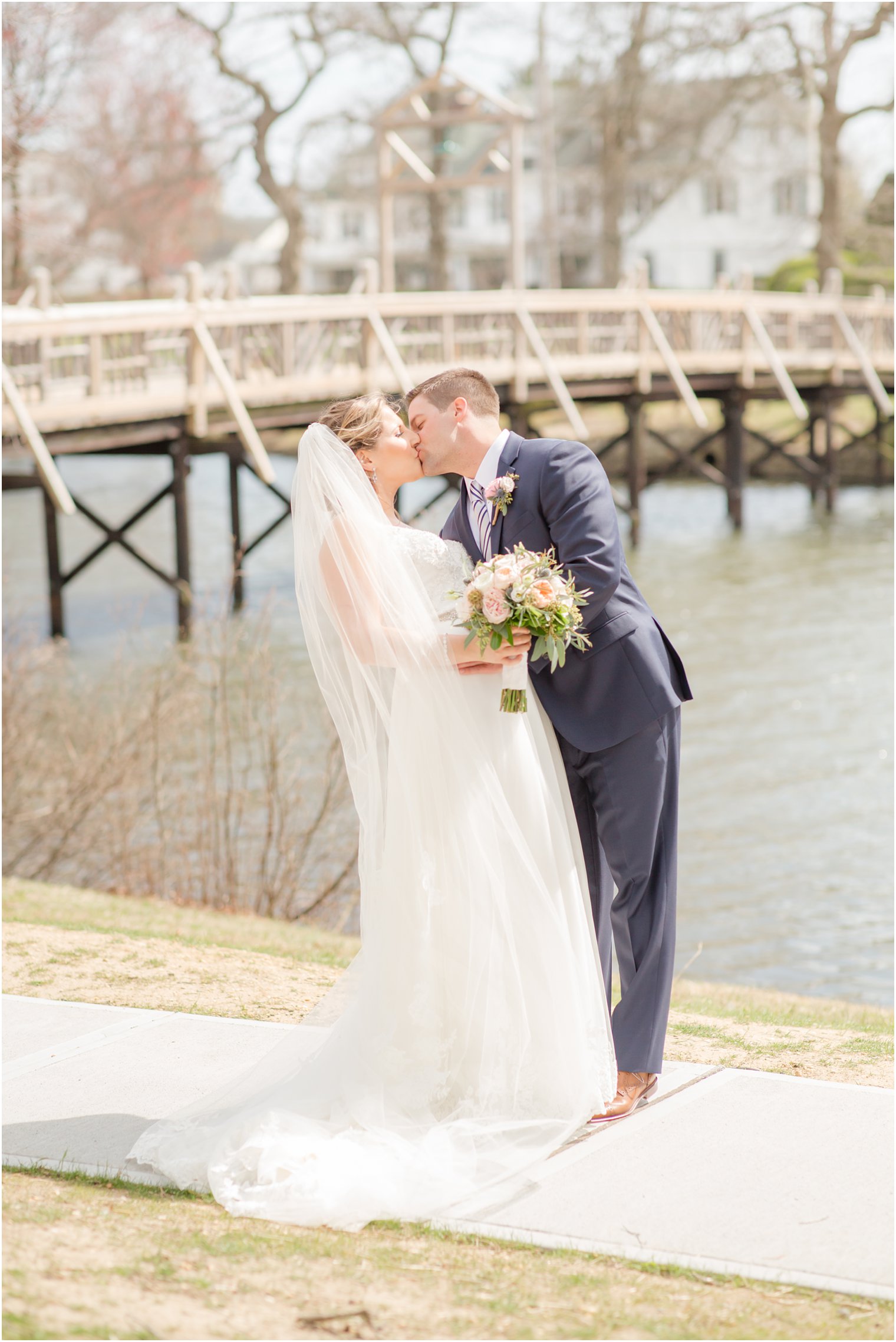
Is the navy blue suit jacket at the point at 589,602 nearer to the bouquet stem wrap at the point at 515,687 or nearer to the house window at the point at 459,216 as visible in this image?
the bouquet stem wrap at the point at 515,687

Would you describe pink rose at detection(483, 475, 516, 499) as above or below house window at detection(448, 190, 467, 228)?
below

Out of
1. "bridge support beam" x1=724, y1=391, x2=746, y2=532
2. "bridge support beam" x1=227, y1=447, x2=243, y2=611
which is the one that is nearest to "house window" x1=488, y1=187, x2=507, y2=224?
"bridge support beam" x1=724, y1=391, x2=746, y2=532

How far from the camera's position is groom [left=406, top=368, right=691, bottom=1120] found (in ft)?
14.6

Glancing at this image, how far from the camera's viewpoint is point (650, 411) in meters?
45.4

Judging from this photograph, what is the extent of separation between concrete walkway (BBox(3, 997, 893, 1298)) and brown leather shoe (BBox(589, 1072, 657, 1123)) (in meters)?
0.04

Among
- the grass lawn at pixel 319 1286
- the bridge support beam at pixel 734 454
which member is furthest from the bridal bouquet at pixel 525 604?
the bridge support beam at pixel 734 454

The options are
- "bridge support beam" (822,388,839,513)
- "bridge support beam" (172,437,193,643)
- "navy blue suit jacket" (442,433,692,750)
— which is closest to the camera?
"navy blue suit jacket" (442,433,692,750)

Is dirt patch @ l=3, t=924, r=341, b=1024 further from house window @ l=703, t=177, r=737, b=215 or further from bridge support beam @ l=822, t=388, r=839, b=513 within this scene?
house window @ l=703, t=177, r=737, b=215

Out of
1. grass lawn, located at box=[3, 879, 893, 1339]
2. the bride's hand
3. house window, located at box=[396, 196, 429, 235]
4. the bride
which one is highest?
house window, located at box=[396, 196, 429, 235]

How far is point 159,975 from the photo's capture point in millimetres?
6312

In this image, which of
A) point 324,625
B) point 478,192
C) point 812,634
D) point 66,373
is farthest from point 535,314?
point 478,192

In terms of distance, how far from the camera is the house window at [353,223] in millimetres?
77438

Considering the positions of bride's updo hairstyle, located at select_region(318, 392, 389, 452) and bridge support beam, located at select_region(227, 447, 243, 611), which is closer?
bride's updo hairstyle, located at select_region(318, 392, 389, 452)

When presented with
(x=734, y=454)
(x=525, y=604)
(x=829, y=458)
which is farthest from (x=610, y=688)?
(x=829, y=458)
